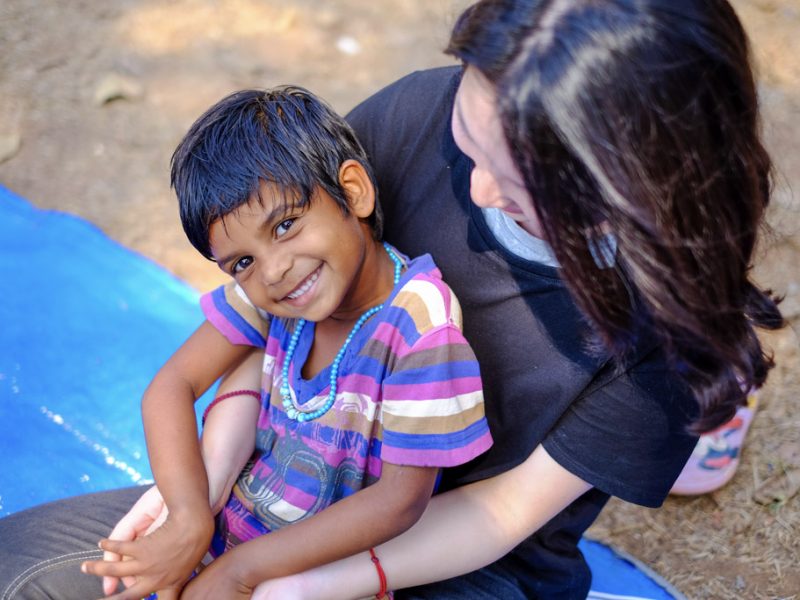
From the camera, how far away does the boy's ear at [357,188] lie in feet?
5.34

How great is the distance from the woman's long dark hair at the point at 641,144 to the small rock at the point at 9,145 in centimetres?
286

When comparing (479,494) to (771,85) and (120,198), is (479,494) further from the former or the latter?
(771,85)

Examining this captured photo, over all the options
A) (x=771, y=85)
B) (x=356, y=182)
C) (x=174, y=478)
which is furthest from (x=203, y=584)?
(x=771, y=85)

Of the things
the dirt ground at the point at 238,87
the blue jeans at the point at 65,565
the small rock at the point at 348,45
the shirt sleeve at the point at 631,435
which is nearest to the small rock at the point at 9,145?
the dirt ground at the point at 238,87

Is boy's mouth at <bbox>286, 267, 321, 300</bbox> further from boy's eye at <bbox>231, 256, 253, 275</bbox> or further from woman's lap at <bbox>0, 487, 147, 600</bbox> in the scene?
woman's lap at <bbox>0, 487, 147, 600</bbox>

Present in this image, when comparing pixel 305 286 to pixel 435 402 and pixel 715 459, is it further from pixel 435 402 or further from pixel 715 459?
pixel 715 459

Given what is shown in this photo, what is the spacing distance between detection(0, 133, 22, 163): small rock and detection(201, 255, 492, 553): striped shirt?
88.3 inches

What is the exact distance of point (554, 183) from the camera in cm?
122

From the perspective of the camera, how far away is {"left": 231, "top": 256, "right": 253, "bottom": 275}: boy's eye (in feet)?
5.31

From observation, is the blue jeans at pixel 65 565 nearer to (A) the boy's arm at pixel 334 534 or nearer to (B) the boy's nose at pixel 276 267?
(A) the boy's arm at pixel 334 534

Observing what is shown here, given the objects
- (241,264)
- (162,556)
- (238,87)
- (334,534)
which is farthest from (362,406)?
(238,87)

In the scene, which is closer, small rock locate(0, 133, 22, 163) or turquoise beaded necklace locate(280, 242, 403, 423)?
turquoise beaded necklace locate(280, 242, 403, 423)

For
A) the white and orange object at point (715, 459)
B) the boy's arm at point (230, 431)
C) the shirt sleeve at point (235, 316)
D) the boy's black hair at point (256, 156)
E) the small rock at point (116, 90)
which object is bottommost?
the white and orange object at point (715, 459)

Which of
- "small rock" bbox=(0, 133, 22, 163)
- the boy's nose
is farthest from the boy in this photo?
"small rock" bbox=(0, 133, 22, 163)
